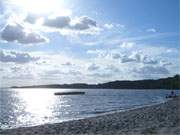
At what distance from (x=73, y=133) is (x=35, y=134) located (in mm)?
3082

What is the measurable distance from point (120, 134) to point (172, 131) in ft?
11.3

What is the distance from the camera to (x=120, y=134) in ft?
74.7

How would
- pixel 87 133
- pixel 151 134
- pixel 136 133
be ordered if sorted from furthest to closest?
1. pixel 87 133
2. pixel 136 133
3. pixel 151 134

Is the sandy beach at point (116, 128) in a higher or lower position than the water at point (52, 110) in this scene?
higher

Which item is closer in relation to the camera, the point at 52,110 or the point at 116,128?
the point at 116,128

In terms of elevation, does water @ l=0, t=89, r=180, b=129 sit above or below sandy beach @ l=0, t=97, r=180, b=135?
below

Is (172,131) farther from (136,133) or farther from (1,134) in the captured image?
(1,134)

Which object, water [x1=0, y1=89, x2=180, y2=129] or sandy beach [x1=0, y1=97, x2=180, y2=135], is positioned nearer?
sandy beach [x1=0, y1=97, x2=180, y2=135]

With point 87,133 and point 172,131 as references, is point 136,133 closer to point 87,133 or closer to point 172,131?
point 172,131

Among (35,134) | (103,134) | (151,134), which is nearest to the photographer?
(151,134)

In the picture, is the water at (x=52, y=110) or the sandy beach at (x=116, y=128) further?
the water at (x=52, y=110)

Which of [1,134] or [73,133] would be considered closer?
[73,133]

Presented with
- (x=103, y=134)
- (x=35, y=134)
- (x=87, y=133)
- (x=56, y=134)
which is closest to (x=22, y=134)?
(x=35, y=134)

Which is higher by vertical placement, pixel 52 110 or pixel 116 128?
pixel 116 128
